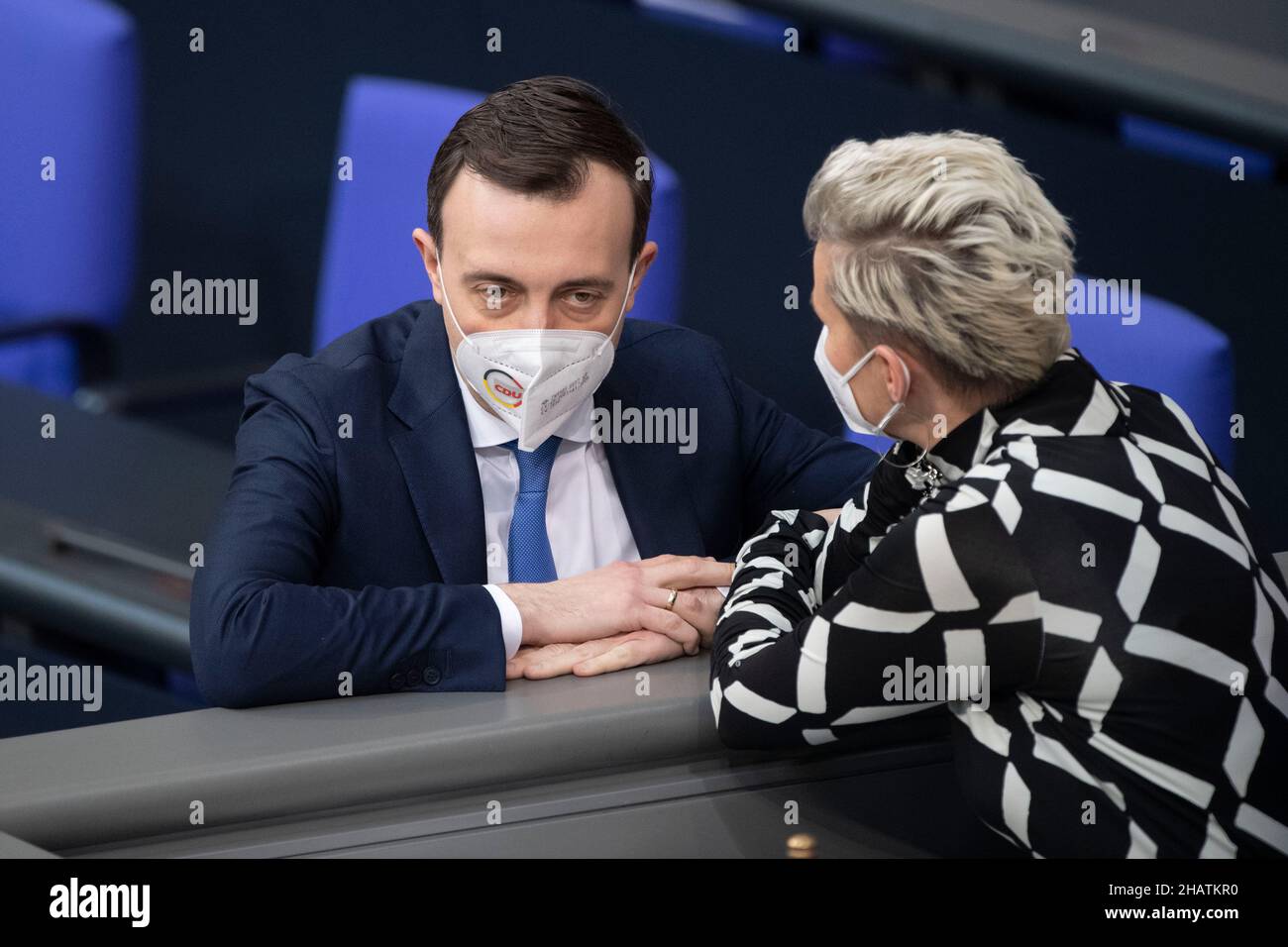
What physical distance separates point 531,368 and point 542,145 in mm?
232

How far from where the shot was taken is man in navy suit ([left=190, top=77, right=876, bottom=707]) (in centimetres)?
144

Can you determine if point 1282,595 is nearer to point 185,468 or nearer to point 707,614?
point 707,614

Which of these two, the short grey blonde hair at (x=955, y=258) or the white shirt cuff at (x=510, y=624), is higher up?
the short grey blonde hair at (x=955, y=258)

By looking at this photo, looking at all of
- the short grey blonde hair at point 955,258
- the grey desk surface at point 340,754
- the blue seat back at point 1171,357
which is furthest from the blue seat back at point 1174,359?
the grey desk surface at point 340,754

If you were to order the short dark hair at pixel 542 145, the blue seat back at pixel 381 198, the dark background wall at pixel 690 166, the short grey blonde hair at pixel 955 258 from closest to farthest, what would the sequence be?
the short grey blonde hair at pixel 955 258 < the short dark hair at pixel 542 145 < the blue seat back at pixel 381 198 < the dark background wall at pixel 690 166

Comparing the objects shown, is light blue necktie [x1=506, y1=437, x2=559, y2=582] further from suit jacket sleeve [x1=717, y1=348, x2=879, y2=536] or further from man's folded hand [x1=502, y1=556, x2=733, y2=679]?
suit jacket sleeve [x1=717, y1=348, x2=879, y2=536]

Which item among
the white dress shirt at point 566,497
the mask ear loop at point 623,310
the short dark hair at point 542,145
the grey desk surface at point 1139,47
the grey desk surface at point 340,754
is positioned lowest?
the grey desk surface at point 340,754

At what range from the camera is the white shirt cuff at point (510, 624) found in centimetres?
147

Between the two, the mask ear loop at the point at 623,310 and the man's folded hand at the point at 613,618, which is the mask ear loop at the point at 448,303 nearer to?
the mask ear loop at the point at 623,310

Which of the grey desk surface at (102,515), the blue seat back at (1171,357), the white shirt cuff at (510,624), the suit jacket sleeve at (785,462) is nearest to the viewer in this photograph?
the white shirt cuff at (510,624)

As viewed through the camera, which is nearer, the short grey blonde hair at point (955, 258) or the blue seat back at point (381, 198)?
the short grey blonde hair at point (955, 258)

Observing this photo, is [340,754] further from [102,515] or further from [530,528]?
[102,515]

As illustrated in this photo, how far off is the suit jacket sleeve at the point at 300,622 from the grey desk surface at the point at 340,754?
0.03 meters
